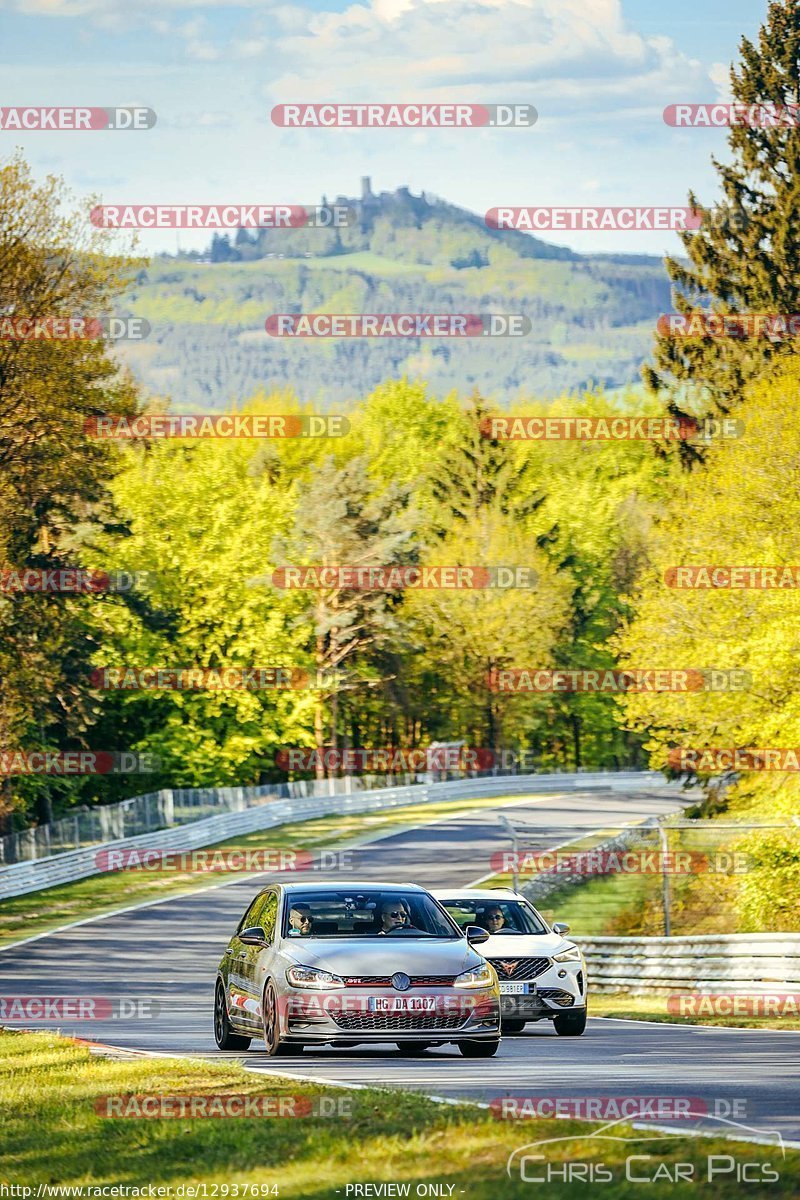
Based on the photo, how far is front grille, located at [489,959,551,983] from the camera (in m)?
20.0

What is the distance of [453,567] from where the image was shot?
90438mm

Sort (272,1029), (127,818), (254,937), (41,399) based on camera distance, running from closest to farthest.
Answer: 1. (272,1029)
2. (254,937)
3. (41,399)
4. (127,818)

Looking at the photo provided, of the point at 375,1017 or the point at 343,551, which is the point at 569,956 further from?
the point at 343,551

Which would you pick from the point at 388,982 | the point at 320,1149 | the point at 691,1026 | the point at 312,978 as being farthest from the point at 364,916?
the point at 320,1149

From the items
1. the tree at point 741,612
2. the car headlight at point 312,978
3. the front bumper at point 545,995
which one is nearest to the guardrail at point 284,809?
the tree at point 741,612

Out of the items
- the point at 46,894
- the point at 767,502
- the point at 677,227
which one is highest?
the point at 677,227

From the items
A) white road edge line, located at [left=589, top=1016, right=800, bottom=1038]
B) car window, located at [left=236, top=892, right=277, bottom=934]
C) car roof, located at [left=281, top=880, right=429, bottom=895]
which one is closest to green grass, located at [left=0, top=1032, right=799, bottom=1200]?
A: car roof, located at [left=281, top=880, right=429, bottom=895]

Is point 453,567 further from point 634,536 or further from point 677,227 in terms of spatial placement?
point 677,227

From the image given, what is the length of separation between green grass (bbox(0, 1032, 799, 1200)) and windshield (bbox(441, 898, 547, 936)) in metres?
8.46

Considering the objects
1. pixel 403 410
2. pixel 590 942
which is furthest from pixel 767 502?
pixel 403 410

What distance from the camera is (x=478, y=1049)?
15.7 m

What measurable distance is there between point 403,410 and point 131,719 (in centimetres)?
4426

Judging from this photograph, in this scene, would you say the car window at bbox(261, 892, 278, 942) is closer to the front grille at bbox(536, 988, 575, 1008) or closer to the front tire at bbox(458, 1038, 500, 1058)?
the front tire at bbox(458, 1038, 500, 1058)

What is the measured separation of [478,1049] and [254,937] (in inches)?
80.4
